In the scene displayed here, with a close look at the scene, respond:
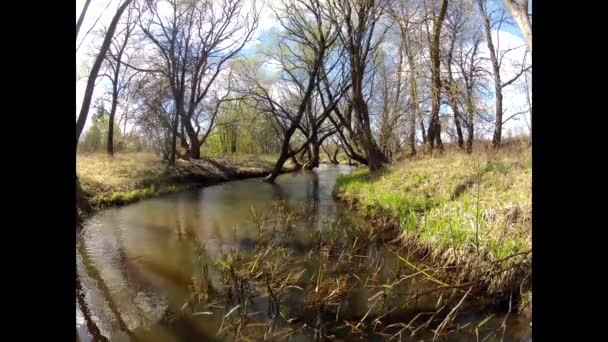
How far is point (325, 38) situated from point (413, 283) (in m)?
1.85

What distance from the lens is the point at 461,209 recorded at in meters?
2.13

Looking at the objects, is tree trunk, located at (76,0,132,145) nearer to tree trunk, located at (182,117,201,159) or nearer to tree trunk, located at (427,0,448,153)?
tree trunk, located at (182,117,201,159)

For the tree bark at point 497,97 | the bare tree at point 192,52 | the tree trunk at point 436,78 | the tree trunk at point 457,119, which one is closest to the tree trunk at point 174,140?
the bare tree at point 192,52

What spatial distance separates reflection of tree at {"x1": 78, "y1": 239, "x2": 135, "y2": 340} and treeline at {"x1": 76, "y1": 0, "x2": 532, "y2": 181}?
0.58 meters

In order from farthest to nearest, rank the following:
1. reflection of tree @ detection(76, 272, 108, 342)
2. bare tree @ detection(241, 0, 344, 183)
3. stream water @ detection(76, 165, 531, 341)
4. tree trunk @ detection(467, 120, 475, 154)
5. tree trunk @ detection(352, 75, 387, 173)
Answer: tree trunk @ detection(352, 75, 387, 173)
bare tree @ detection(241, 0, 344, 183)
tree trunk @ detection(467, 120, 475, 154)
stream water @ detection(76, 165, 531, 341)
reflection of tree @ detection(76, 272, 108, 342)

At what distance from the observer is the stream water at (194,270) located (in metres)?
Result: 1.59

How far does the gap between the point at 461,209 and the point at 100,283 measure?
2.26 m

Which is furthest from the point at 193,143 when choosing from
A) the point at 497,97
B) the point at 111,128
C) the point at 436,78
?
the point at 497,97

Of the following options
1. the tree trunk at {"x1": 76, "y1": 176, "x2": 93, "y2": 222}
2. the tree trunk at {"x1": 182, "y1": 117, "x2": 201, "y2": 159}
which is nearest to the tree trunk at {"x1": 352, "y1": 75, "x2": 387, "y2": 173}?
the tree trunk at {"x1": 182, "y1": 117, "x2": 201, "y2": 159}

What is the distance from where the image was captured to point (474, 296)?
5.83 feet

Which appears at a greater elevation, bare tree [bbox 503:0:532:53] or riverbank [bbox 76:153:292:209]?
bare tree [bbox 503:0:532:53]

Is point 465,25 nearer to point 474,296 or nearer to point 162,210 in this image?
point 474,296

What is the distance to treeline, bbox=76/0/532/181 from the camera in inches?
75.9

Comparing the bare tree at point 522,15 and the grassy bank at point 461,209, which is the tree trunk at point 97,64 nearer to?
the grassy bank at point 461,209
